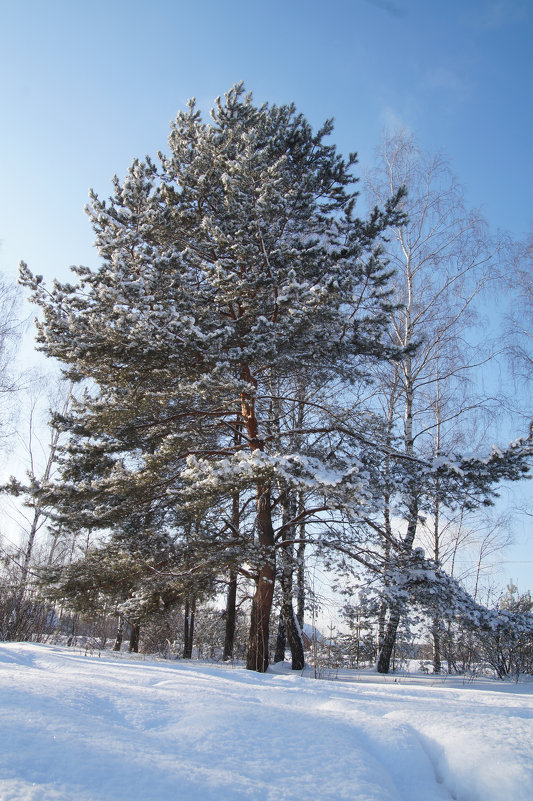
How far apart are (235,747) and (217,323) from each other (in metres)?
6.48

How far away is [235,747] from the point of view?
1.93 m

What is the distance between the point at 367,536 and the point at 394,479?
5.61 ft

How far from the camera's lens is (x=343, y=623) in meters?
11.3

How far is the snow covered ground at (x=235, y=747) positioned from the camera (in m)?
1.52

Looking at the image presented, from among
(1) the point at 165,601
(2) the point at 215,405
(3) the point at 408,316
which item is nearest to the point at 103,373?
(2) the point at 215,405

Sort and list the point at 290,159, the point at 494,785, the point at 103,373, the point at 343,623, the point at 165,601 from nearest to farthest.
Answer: the point at 494,785 < the point at 103,373 < the point at 165,601 < the point at 290,159 < the point at 343,623

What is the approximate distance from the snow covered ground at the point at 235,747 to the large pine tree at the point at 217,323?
3.63 meters

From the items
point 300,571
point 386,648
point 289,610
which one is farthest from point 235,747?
point 386,648

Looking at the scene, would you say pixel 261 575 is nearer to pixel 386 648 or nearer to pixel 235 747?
pixel 386 648

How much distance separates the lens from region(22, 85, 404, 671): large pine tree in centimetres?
695

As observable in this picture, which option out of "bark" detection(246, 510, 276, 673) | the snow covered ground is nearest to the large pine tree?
"bark" detection(246, 510, 276, 673)

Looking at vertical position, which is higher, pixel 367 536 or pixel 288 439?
pixel 288 439

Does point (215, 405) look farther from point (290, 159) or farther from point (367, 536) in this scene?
point (290, 159)

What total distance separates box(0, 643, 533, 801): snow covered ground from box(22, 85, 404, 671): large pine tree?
11.9 feet
